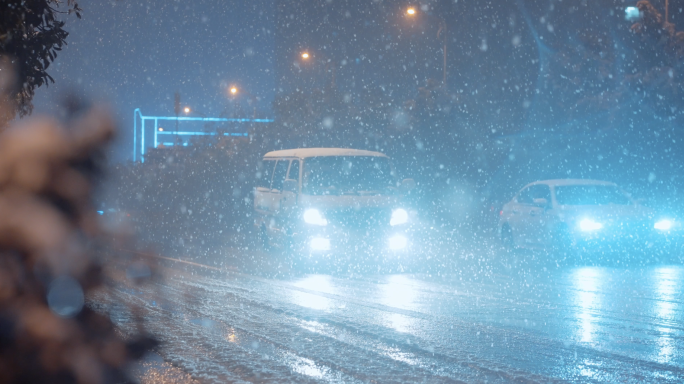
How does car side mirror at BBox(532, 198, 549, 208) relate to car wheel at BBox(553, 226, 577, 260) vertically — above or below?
above

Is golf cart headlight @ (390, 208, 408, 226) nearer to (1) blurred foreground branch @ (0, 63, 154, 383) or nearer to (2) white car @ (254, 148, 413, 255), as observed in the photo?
(2) white car @ (254, 148, 413, 255)

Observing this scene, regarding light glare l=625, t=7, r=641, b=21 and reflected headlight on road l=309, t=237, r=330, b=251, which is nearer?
reflected headlight on road l=309, t=237, r=330, b=251

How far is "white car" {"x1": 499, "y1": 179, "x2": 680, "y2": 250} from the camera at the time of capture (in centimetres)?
1325

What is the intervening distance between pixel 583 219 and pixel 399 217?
333 cm

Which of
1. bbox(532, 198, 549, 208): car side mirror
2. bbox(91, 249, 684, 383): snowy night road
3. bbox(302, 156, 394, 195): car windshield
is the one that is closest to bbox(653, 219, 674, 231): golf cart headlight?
bbox(532, 198, 549, 208): car side mirror

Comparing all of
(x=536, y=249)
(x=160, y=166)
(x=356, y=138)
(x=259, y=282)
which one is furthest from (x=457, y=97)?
(x=160, y=166)

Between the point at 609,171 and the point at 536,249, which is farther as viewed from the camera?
the point at 609,171

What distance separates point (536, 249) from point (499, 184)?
1042 cm

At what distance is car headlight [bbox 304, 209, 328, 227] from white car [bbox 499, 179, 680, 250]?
13.8 ft

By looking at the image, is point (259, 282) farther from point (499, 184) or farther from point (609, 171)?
point (499, 184)

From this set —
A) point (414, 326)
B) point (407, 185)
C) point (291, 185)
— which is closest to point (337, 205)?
point (291, 185)

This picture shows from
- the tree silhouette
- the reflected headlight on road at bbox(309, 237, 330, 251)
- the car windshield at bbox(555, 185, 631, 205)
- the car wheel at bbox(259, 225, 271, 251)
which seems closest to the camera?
the tree silhouette

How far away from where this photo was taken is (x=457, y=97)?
954 inches

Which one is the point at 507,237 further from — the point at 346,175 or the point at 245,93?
the point at 245,93
